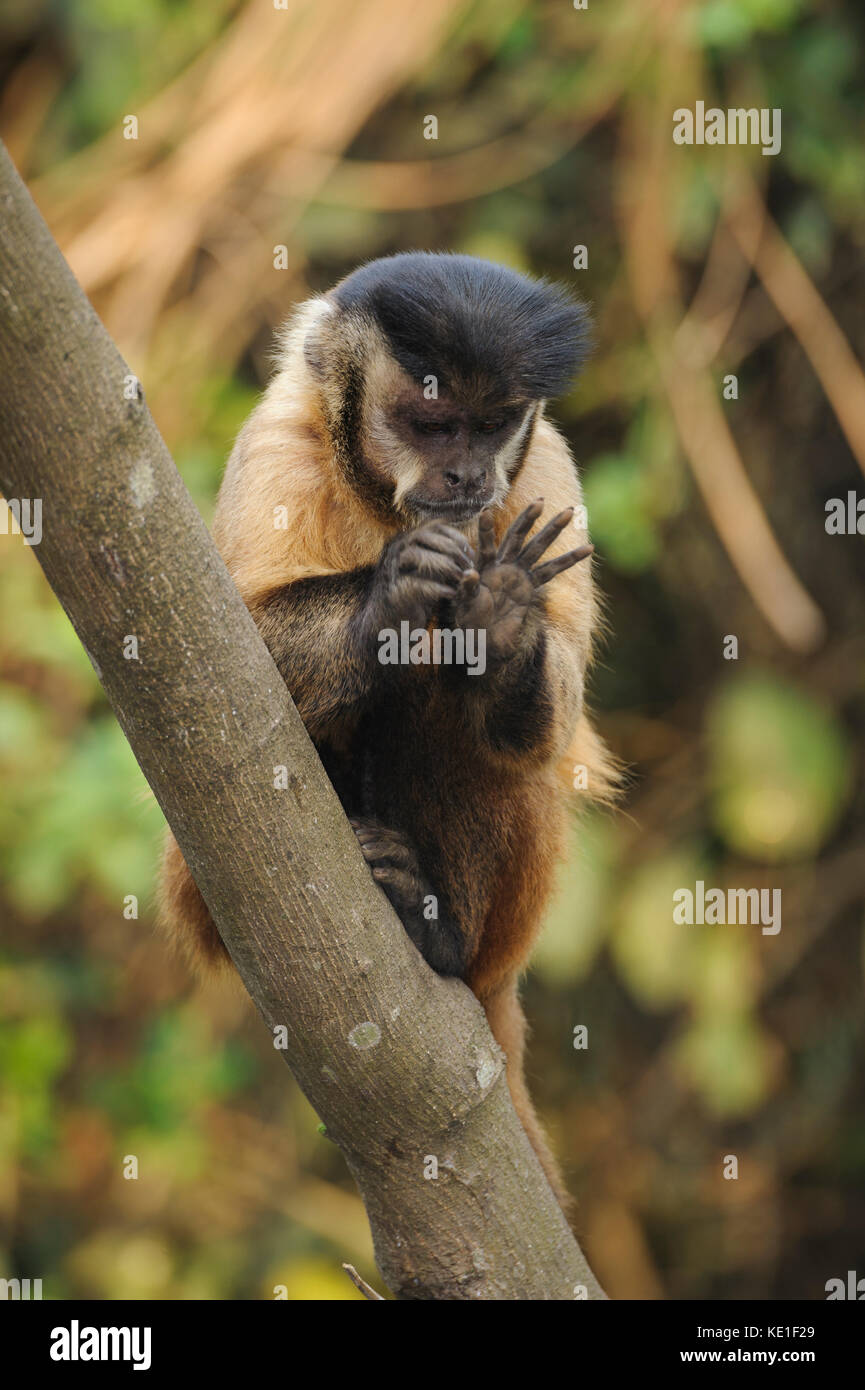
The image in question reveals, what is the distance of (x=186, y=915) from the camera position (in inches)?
163

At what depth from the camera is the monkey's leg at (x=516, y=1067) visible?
437 centimetres

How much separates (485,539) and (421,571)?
0.17m

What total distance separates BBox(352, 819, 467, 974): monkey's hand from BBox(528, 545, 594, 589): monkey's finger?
31.9 inches

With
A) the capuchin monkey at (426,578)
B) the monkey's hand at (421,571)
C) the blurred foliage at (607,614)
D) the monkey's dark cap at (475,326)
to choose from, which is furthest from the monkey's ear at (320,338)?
the blurred foliage at (607,614)

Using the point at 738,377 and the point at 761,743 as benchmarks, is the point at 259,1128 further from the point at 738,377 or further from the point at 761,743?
the point at 738,377

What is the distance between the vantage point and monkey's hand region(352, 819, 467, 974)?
368 centimetres

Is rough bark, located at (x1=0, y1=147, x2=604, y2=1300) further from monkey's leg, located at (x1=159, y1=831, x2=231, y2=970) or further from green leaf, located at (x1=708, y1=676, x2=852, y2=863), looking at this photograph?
green leaf, located at (x1=708, y1=676, x2=852, y2=863)

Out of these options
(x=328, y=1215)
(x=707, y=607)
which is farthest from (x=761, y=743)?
(x=328, y=1215)

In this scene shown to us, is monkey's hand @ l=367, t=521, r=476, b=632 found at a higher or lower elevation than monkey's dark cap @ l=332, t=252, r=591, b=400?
lower

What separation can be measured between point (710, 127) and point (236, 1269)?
605 cm

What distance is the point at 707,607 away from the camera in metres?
7.70
